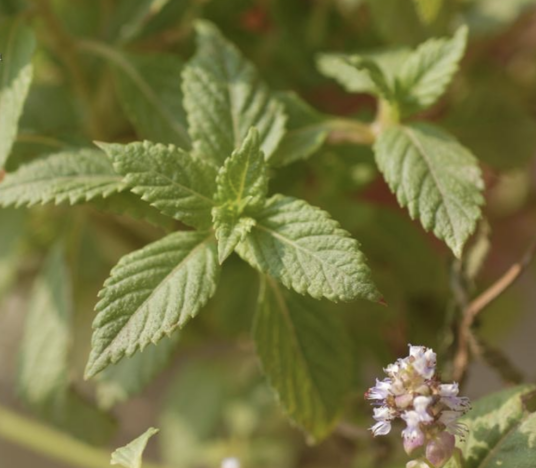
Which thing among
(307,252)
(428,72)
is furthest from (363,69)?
(307,252)

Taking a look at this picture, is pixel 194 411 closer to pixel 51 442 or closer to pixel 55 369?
pixel 51 442

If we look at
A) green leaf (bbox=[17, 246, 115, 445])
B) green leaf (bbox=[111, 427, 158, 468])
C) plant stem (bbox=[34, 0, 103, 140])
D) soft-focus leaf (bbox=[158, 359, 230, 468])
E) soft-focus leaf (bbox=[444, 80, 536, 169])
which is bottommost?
soft-focus leaf (bbox=[158, 359, 230, 468])

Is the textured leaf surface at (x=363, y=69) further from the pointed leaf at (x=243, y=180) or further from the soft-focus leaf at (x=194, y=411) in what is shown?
the soft-focus leaf at (x=194, y=411)

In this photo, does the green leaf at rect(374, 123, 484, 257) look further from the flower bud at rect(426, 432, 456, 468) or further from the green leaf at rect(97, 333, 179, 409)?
the green leaf at rect(97, 333, 179, 409)

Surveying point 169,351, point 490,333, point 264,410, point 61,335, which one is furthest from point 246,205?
point 490,333

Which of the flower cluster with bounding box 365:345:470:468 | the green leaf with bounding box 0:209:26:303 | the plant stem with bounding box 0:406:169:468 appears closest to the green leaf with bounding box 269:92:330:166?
the flower cluster with bounding box 365:345:470:468

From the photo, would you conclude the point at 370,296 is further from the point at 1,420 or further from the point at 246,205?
the point at 1,420
